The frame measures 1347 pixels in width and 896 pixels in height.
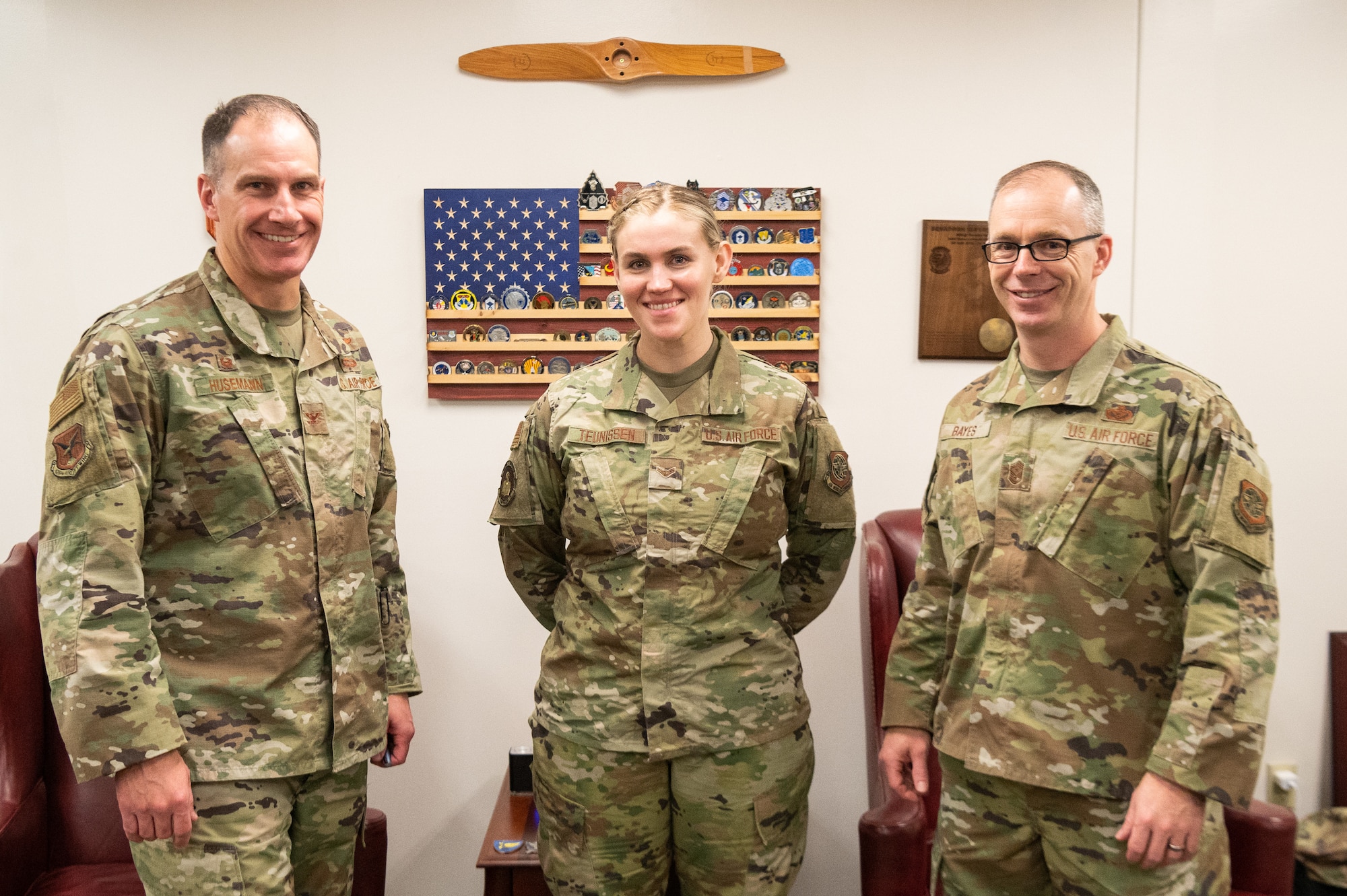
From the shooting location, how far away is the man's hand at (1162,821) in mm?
1334

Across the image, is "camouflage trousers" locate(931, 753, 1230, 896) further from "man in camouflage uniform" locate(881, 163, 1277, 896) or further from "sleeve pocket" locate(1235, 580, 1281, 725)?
"sleeve pocket" locate(1235, 580, 1281, 725)

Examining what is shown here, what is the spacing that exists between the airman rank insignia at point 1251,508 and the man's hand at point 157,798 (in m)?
1.60

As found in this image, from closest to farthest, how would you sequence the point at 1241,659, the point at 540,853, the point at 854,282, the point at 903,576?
1. the point at 1241,659
2. the point at 540,853
3. the point at 903,576
4. the point at 854,282

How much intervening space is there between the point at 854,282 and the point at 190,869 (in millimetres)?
2025

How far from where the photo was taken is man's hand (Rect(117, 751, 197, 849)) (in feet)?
4.43

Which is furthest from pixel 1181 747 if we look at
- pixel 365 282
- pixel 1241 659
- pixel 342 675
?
pixel 365 282

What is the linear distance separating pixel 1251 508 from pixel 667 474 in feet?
3.08

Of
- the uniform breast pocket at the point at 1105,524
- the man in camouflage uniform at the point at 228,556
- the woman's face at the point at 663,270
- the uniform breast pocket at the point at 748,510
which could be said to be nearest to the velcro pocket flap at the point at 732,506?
the uniform breast pocket at the point at 748,510

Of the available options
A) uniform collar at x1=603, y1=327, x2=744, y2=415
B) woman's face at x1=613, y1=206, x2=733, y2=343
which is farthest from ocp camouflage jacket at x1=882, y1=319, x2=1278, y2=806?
woman's face at x1=613, y1=206, x2=733, y2=343

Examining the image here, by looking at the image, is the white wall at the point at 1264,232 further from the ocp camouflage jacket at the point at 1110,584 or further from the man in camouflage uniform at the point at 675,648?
the man in camouflage uniform at the point at 675,648

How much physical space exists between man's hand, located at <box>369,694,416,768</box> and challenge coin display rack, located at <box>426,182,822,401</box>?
A: 960 mm

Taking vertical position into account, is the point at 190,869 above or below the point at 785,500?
below

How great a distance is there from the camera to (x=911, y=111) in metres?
2.50

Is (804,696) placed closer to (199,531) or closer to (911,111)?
(199,531)
